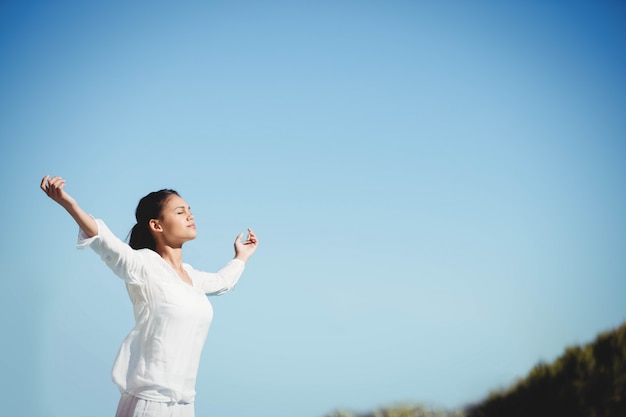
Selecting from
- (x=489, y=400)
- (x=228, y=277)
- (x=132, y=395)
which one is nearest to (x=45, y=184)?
(x=132, y=395)

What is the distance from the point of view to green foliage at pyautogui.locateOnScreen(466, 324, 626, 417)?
2408mm

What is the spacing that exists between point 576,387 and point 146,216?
3.12 meters

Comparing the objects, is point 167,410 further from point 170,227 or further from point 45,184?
point 45,184

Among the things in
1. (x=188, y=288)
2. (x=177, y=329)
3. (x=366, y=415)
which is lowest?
(x=366, y=415)

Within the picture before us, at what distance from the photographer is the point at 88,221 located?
335 centimetres

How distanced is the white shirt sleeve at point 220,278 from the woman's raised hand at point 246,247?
10 centimetres

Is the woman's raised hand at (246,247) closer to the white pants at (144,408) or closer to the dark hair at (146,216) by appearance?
the dark hair at (146,216)

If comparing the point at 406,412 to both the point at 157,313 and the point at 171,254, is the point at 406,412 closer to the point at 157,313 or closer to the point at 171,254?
the point at 157,313

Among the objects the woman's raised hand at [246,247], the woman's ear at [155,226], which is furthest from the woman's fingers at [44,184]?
the woman's raised hand at [246,247]

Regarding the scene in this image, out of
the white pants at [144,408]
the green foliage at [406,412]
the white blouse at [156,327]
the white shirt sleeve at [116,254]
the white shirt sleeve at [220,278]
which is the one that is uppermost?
the white shirt sleeve at [220,278]

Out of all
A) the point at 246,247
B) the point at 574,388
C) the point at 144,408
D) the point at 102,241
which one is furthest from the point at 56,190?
the point at 574,388

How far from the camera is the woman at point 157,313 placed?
351 cm

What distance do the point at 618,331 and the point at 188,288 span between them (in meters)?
2.68

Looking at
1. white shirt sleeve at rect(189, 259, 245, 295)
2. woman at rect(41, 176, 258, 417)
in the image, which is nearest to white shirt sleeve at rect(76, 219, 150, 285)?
woman at rect(41, 176, 258, 417)
